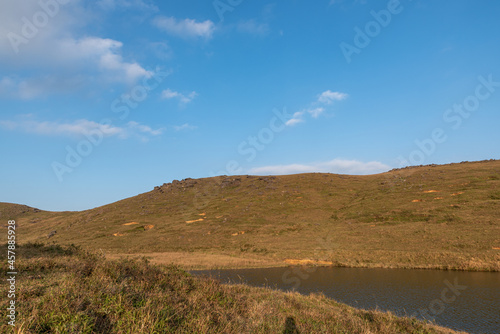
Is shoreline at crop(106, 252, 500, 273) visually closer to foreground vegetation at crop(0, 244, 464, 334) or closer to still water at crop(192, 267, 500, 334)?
still water at crop(192, 267, 500, 334)

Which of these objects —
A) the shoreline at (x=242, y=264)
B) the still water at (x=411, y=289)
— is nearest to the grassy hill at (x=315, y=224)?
the shoreline at (x=242, y=264)

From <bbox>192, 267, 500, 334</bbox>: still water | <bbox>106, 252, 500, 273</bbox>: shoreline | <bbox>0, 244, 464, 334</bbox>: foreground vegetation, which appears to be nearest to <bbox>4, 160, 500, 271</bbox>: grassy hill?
<bbox>106, 252, 500, 273</bbox>: shoreline

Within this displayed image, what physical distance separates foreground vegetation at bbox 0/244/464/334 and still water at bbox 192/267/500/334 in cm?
547

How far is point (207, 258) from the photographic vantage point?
151 ft

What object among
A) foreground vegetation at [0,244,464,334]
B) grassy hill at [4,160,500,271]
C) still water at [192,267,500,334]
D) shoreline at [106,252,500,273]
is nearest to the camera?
foreground vegetation at [0,244,464,334]

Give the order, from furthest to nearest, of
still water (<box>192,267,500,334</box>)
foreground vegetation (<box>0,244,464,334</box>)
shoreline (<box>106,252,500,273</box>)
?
shoreline (<box>106,252,500,273</box>) → still water (<box>192,267,500,334</box>) → foreground vegetation (<box>0,244,464,334</box>)

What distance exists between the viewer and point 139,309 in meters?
7.32

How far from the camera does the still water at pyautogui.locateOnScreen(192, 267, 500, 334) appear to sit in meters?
18.6

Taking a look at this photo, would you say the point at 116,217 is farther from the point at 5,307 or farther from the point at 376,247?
the point at 5,307

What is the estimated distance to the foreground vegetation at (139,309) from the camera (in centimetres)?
631

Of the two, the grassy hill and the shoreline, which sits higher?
the grassy hill

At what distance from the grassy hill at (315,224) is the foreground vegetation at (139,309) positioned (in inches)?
1191

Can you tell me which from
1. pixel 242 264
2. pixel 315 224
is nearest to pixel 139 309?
pixel 242 264

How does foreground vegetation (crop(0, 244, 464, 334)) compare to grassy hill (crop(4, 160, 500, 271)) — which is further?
grassy hill (crop(4, 160, 500, 271))
